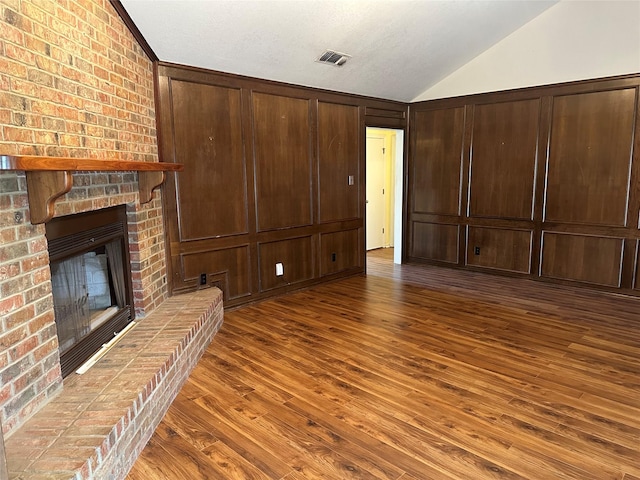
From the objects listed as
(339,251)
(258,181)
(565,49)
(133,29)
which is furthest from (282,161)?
(565,49)

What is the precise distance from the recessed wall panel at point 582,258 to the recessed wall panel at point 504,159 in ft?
1.49

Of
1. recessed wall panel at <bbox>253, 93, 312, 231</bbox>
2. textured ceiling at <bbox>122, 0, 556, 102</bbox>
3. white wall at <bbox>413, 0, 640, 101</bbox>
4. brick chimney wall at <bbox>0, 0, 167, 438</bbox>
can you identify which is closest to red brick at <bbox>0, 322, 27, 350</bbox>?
brick chimney wall at <bbox>0, 0, 167, 438</bbox>

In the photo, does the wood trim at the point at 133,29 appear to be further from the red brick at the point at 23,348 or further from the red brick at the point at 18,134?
the red brick at the point at 23,348

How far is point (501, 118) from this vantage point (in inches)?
208

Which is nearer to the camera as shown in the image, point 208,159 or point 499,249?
point 208,159

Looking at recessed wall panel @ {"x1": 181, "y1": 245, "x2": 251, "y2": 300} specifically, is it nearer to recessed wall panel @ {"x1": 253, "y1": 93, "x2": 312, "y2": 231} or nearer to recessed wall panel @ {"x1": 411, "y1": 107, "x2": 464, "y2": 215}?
recessed wall panel @ {"x1": 253, "y1": 93, "x2": 312, "y2": 231}

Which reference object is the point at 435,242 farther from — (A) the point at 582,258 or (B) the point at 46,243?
(B) the point at 46,243

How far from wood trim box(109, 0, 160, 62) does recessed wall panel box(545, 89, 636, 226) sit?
4336mm

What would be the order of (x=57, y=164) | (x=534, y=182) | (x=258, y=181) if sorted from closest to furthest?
(x=57, y=164)
(x=258, y=181)
(x=534, y=182)

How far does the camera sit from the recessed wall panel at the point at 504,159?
201 inches

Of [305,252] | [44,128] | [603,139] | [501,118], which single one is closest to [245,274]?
[305,252]

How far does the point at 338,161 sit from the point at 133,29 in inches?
107

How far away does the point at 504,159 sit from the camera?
17.4 feet

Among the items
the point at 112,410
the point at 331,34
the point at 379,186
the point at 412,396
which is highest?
the point at 331,34
